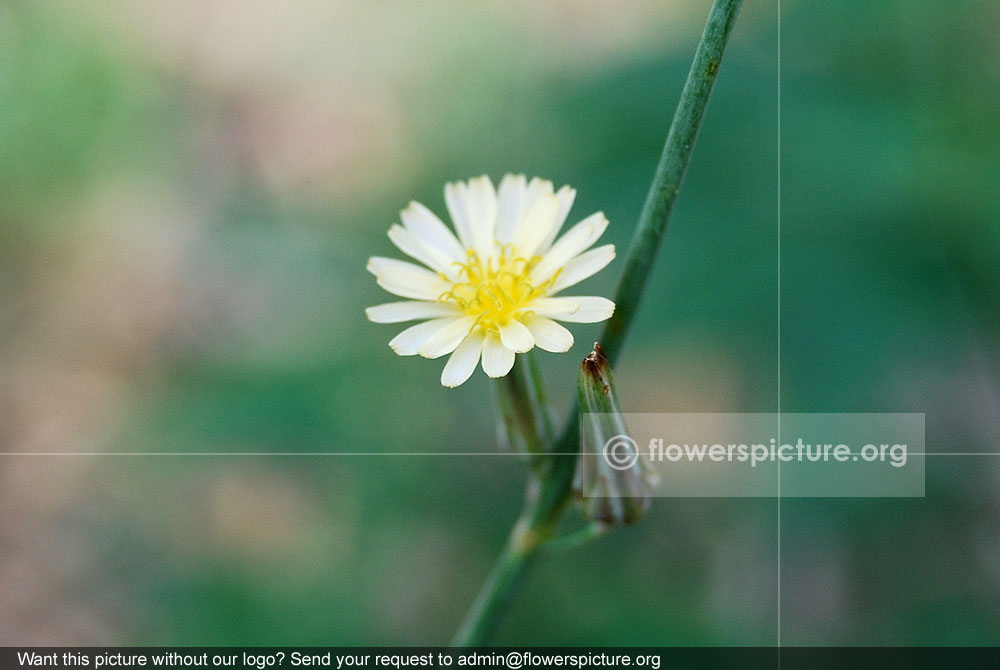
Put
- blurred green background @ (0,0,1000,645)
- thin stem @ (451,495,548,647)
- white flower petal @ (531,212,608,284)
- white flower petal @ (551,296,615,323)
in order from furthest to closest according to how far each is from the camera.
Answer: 1. blurred green background @ (0,0,1000,645)
2. thin stem @ (451,495,548,647)
3. white flower petal @ (531,212,608,284)
4. white flower petal @ (551,296,615,323)

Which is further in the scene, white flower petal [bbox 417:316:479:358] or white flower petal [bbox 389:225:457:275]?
white flower petal [bbox 389:225:457:275]

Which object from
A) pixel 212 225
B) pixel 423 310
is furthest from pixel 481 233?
pixel 212 225

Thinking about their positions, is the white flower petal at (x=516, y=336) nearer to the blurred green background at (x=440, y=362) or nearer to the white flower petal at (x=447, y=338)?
the white flower petal at (x=447, y=338)

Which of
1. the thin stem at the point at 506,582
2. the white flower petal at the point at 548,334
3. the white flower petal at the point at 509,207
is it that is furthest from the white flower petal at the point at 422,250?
the thin stem at the point at 506,582

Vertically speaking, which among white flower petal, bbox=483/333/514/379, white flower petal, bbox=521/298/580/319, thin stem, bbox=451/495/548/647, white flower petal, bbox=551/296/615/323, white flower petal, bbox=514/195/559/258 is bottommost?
thin stem, bbox=451/495/548/647

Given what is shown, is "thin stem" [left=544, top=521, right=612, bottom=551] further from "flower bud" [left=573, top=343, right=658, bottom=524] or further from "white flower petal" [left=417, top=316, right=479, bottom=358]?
"white flower petal" [left=417, top=316, right=479, bottom=358]

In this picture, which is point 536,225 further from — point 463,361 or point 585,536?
point 585,536

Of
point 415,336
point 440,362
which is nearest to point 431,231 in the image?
point 415,336

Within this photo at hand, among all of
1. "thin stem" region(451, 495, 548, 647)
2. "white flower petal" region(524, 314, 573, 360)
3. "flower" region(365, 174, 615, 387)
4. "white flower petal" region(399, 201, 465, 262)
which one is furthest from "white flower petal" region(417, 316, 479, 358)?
"thin stem" region(451, 495, 548, 647)
